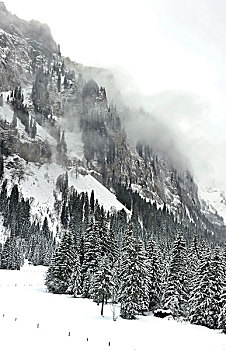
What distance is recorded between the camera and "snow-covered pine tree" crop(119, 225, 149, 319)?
4844 cm

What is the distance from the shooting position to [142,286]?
50.8 metres

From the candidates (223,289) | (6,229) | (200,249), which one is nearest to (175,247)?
(200,249)

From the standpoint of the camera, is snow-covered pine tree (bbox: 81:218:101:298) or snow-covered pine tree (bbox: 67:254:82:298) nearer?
snow-covered pine tree (bbox: 81:218:101:298)

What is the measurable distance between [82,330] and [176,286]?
2414cm

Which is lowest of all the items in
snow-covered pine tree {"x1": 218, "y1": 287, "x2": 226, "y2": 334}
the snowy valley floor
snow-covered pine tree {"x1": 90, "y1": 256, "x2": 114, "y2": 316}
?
the snowy valley floor

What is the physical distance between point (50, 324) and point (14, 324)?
4388mm

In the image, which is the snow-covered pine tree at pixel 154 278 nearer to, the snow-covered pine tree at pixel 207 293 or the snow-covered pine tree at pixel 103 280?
the snow-covered pine tree at pixel 207 293

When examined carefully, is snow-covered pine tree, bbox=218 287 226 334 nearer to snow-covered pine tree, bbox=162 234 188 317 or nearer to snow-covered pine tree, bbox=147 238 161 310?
snow-covered pine tree, bbox=162 234 188 317

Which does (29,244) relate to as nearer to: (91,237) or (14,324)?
(91,237)

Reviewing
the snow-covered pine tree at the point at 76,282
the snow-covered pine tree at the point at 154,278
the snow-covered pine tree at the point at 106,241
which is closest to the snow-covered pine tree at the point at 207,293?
the snow-covered pine tree at the point at 154,278

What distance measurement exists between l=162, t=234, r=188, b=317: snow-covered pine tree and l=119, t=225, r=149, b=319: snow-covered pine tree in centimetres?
401

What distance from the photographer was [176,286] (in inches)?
2160

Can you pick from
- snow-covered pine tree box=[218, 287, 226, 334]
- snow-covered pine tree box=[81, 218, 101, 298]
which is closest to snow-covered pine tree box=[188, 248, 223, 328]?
snow-covered pine tree box=[218, 287, 226, 334]

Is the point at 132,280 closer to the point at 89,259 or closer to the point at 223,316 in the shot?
the point at 223,316
